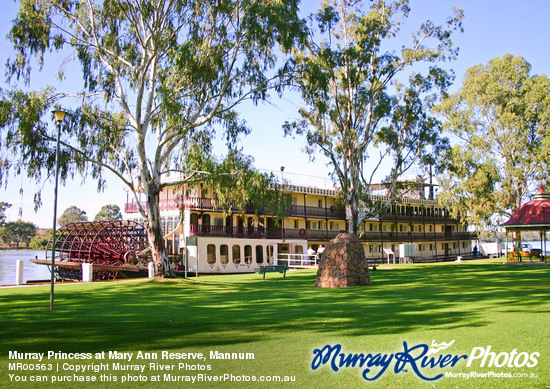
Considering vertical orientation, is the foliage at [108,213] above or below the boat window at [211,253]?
above

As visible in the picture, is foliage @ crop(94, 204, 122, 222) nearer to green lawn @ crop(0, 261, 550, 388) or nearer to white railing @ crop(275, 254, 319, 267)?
white railing @ crop(275, 254, 319, 267)

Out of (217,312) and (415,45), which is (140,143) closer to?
(217,312)

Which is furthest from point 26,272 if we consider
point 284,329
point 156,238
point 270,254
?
point 284,329

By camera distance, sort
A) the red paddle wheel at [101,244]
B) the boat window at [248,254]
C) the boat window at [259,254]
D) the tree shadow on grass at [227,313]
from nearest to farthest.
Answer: the tree shadow on grass at [227,313] → the red paddle wheel at [101,244] → the boat window at [248,254] → the boat window at [259,254]

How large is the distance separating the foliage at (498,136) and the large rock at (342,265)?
70.7 feet

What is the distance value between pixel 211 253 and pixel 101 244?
831cm

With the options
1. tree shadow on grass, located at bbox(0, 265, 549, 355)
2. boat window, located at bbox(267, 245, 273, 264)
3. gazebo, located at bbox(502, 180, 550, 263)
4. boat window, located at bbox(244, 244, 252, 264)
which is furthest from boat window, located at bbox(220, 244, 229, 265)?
gazebo, located at bbox(502, 180, 550, 263)

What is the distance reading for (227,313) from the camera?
10.0 metres

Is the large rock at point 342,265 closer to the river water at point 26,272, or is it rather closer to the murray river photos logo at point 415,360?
the murray river photos logo at point 415,360

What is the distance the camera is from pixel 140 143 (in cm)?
1909

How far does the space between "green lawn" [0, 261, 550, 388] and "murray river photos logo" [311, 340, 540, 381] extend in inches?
4.2

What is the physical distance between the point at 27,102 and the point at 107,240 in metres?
18.8

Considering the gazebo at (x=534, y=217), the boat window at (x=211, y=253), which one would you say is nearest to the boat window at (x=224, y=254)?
the boat window at (x=211, y=253)

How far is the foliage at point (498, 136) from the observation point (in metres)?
35.4
